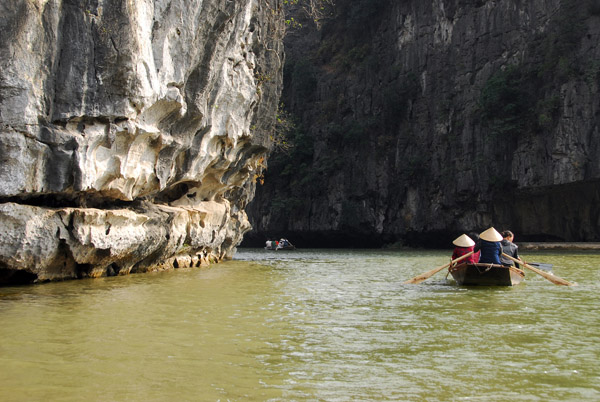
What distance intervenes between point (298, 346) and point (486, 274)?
668 cm

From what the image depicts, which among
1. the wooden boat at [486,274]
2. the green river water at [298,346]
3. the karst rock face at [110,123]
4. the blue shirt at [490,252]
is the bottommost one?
the green river water at [298,346]

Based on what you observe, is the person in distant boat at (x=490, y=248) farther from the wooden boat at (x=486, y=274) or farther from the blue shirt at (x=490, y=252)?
the wooden boat at (x=486, y=274)

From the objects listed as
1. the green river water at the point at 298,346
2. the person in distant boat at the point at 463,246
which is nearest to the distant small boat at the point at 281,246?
the person in distant boat at the point at 463,246

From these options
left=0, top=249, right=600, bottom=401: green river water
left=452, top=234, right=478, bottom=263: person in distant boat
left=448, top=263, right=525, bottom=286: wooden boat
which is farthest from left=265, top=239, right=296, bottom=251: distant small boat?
left=0, top=249, right=600, bottom=401: green river water

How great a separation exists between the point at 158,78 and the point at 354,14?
112 ft

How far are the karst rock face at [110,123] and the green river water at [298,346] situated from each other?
167 centimetres

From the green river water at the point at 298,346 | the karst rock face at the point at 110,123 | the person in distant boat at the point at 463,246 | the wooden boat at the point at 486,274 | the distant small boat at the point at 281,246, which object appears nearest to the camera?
the green river water at the point at 298,346

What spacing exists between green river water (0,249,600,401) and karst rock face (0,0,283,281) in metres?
1.67

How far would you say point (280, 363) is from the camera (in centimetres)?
545

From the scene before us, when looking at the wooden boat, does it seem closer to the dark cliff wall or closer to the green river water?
the green river water

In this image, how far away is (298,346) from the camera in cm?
617

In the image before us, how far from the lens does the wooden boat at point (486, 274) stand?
11.7 meters

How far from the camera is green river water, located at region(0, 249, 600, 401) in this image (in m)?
4.65

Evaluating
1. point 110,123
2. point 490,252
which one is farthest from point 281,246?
point 110,123
